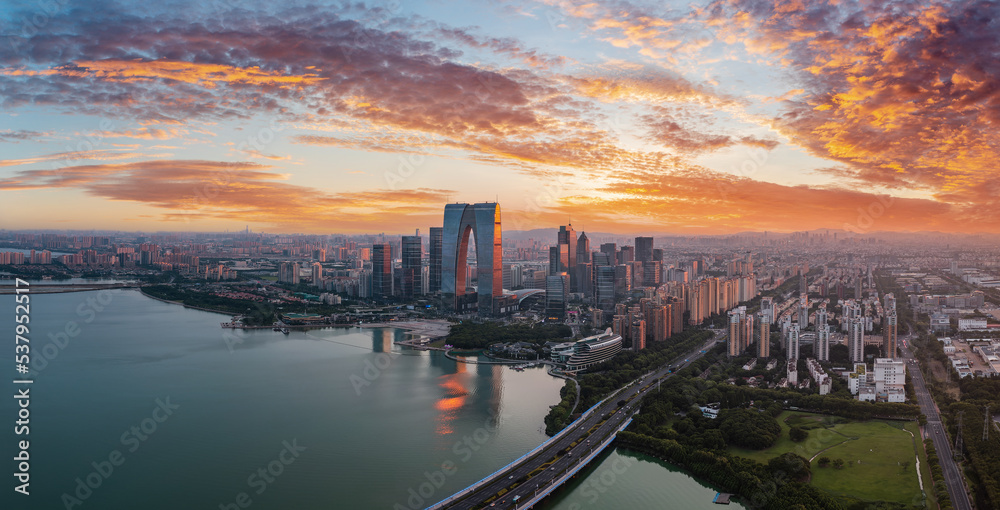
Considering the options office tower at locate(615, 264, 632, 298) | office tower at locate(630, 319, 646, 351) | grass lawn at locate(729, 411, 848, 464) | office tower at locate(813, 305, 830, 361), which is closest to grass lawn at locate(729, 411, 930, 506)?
grass lawn at locate(729, 411, 848, 464)

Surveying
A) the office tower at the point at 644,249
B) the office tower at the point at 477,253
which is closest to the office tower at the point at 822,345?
the office tower at the point at 477,253

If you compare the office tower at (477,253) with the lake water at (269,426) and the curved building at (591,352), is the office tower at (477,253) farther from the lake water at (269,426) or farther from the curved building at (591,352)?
the curved building at (591,352)

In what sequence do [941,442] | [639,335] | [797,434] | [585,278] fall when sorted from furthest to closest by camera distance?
[585,278], [639,335], [797,434], [941,442]

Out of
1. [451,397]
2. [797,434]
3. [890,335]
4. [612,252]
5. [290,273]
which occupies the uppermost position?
[612,252]

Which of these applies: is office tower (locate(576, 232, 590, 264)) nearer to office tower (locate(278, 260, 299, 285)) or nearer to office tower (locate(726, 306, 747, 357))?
office tower (locate(726, 306, 747, 357))

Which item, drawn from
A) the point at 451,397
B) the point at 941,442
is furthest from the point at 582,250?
the point at 941,442

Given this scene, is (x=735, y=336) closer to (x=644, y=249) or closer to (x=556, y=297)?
(x=556, y=297)
